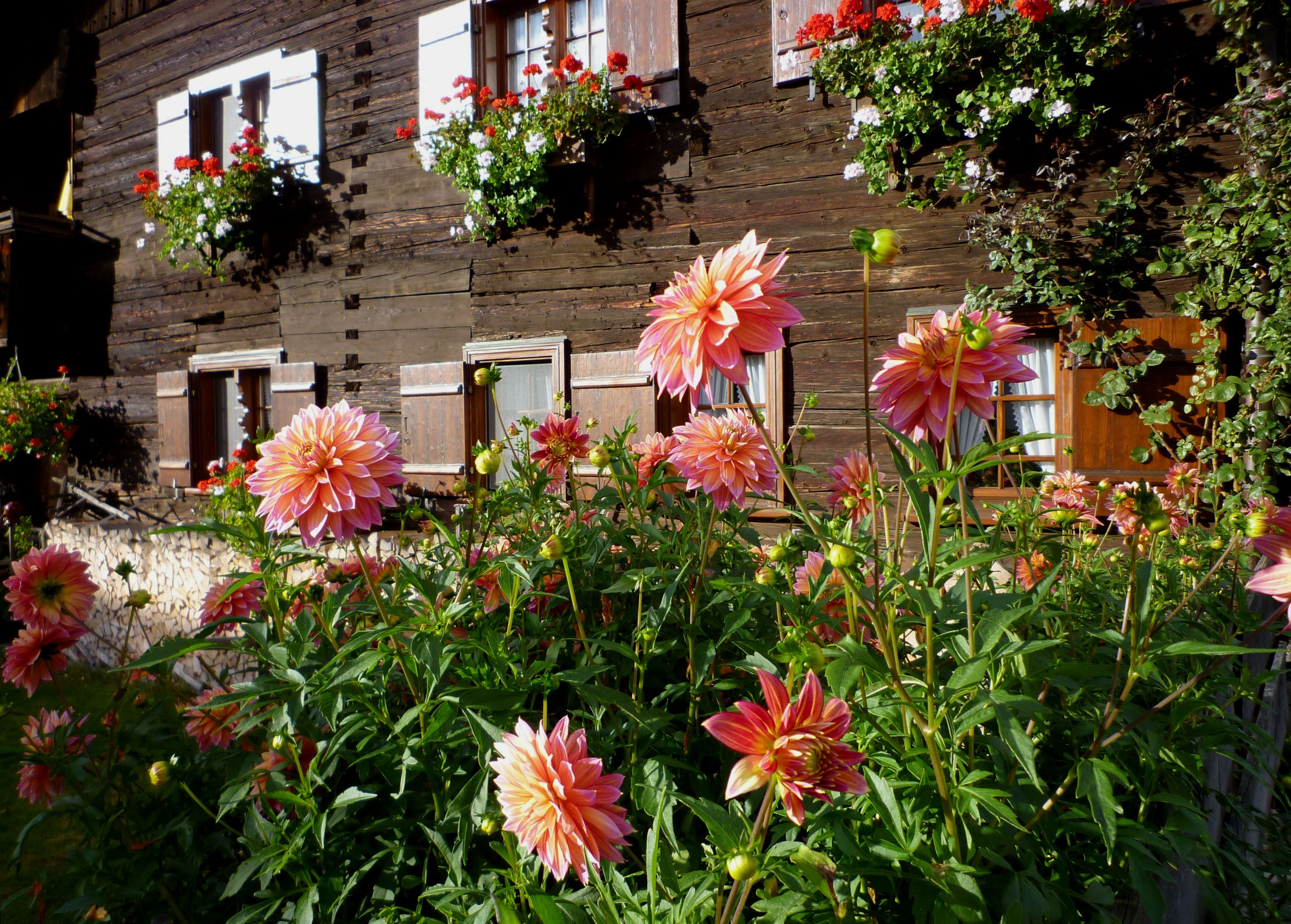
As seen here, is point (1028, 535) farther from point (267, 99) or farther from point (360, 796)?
point (267, 99)

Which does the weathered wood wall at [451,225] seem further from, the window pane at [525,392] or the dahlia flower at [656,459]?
the dahlia flower at [656,459]

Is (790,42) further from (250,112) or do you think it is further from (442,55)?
(250,112)

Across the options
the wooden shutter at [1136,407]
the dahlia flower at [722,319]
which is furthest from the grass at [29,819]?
the wooden shutter at [1136,407]

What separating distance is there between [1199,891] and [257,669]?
1386 mm

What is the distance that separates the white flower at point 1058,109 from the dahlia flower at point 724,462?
3.72 metres

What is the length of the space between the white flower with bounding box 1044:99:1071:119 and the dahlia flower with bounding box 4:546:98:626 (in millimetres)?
4329

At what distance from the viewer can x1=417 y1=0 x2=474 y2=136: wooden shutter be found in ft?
19.8

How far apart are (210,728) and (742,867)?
0.98 metres

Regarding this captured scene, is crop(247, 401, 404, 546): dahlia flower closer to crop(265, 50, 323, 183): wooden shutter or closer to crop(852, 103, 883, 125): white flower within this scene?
crop(852, 103, 883, 125): white flower

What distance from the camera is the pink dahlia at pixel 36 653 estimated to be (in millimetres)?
1479

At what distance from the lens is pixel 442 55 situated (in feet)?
20.3

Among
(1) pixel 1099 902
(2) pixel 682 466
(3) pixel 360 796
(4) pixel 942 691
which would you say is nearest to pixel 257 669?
(3) pixel 360 796

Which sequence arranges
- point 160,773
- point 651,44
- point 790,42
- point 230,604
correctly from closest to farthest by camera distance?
1. point 160,773
2. point 230,604
3. point 790,42
4. point 651,44

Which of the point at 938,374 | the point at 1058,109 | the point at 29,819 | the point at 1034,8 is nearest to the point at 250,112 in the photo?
the point at 29,819
